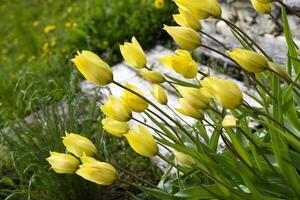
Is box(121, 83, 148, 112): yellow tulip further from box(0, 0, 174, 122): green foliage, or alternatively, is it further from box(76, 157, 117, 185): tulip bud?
box(0, 0, 174, 122): green foliage

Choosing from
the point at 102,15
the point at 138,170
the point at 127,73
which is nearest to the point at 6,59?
the point at 102,15

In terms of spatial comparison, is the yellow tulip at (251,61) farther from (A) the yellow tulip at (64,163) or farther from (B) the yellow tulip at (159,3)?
(B) the yellow tulip at (159,3)

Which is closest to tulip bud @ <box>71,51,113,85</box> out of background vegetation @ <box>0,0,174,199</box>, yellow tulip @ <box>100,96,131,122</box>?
yellow tulip @ <box>100,96,131,122</box>

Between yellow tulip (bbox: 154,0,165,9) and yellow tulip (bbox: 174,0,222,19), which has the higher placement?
yellow tulip (bbox: 154,0,165,9)

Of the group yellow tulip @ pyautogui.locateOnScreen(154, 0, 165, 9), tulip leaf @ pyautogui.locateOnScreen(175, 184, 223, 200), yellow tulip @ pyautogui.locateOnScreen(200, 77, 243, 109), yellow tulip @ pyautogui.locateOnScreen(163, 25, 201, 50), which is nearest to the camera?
yellow tulip @ pyautogui.locateOnScreen(200, 77, 243, 109)

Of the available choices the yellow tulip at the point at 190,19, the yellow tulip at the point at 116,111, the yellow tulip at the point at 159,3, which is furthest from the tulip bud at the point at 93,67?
the yellow tulip at the point at 159,3

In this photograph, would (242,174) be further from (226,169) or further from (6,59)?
(6,59)

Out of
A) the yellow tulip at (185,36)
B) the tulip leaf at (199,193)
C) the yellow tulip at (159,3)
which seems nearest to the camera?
the yellow tulip at (185,36)

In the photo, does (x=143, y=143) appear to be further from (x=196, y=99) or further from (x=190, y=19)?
(x=190, y=19)

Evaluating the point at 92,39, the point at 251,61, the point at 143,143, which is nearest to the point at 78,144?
the point at 143,143

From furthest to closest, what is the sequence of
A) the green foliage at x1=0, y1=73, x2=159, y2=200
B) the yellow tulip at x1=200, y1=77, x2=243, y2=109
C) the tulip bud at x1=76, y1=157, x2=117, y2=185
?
the green foliage at x1=0, y1=73, x2=159, y2=200
the tulip bud at x1=76, y1=157, x2=117, y2=185
the yellow tulip at x1=200, y1=77, x2=243, y2=109

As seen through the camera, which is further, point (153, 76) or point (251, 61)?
point (153, 76)
